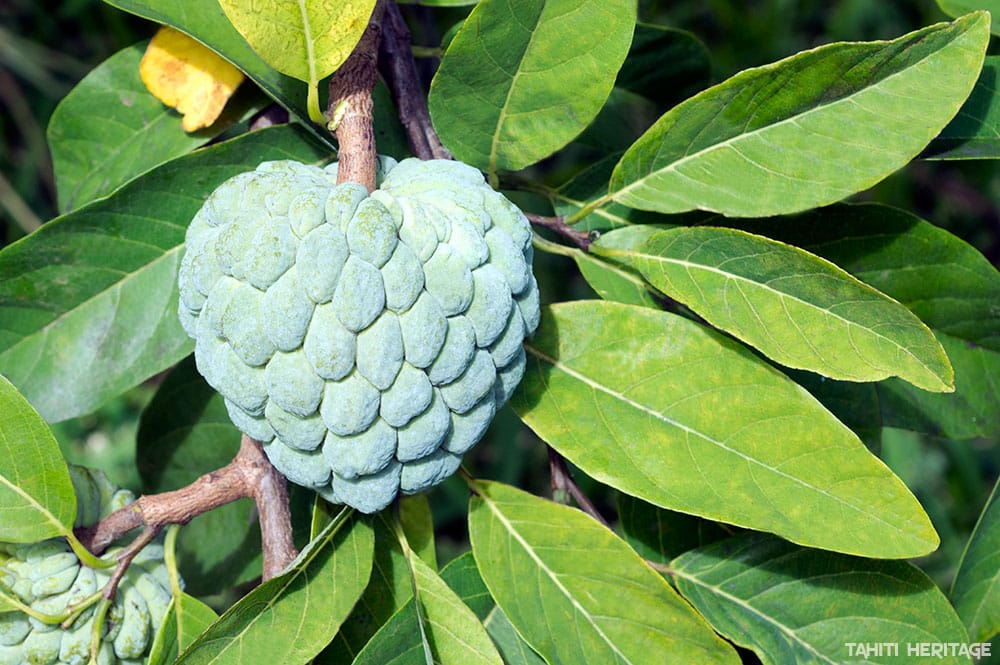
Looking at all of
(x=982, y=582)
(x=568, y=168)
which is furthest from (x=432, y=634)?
(x=568, y=168)

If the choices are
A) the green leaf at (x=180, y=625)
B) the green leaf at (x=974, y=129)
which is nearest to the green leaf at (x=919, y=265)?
the green leaf at (x=974, y=129)

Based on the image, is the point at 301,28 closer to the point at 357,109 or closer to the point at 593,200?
the point at 357,109

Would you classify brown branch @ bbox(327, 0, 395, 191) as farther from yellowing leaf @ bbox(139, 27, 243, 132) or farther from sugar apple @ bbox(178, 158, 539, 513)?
yellowing leaf @ bbox(139, 27, 243, 132)

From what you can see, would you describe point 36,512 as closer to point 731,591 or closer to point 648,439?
point 648,439

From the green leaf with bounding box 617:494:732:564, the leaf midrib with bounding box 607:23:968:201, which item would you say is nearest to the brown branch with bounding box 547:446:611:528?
the green leaf with bounding box 617:494:732:564

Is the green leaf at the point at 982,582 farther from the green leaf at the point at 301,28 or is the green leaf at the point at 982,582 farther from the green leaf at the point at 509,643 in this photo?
the green leaf at the point at 301,28

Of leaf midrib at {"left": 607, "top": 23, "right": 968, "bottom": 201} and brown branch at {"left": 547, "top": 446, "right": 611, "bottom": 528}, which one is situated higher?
leaf midrib at {"left": 607, "top": 23, "right": 968, "bottom": 201}

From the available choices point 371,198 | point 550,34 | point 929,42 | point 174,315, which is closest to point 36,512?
point 174,315
